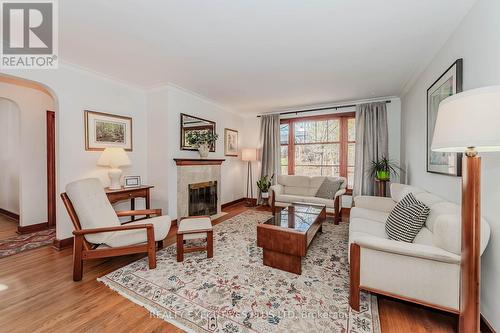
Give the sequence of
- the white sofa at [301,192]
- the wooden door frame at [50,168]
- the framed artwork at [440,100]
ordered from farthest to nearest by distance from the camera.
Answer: the white sofa at [301,192], the wooden door frame at [50,168], the framed artwork at [440,100]

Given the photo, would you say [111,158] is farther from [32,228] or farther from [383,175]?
[383,175]

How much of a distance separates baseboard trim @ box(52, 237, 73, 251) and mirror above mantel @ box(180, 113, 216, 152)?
2.10 meters

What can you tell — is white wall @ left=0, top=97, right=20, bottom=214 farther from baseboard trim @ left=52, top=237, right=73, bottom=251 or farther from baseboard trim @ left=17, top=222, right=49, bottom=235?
baseboard trim @ left=52, top=237, right=73, bottom=251

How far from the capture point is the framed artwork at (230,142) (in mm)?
5176

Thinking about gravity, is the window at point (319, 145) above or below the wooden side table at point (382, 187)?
above

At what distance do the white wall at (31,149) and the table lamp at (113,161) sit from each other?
1472 millimetres

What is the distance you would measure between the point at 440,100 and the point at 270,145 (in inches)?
137

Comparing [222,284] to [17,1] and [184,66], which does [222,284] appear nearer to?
[184,66]

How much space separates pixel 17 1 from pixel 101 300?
259cm

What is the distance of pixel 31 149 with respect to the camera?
136 inches

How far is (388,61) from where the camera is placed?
2.68 meters

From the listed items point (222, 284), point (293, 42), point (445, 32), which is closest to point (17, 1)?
point (293, 42)

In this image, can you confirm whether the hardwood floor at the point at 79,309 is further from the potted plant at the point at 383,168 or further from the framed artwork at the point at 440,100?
the potted plant at the point at 383,168

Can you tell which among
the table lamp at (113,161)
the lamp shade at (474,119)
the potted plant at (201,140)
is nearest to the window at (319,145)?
the potted plant at (201,140)
